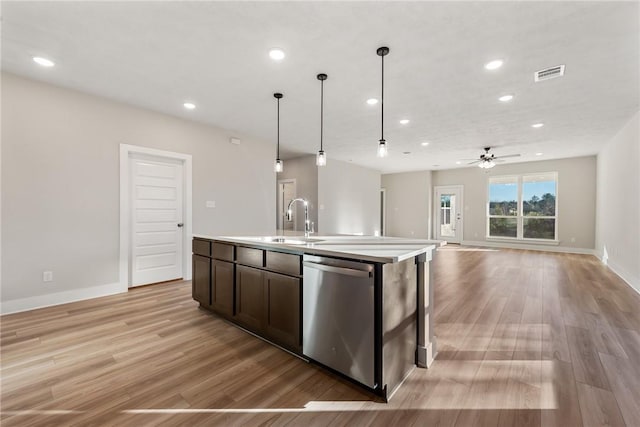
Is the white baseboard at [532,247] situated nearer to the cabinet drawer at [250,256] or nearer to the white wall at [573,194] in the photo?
the white wall at [573,194]

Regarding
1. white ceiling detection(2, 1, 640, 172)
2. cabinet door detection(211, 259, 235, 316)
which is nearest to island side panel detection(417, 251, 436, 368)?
cabinet door detection(211, 259, 235, 316)

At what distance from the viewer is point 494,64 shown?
2.83 metres

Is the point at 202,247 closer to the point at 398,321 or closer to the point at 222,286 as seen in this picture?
the point at 222,286

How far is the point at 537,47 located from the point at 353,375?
3.17m

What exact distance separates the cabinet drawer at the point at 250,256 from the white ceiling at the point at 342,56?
1.85 m

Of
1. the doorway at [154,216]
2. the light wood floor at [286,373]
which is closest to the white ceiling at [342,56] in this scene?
the doorway at [154,216]

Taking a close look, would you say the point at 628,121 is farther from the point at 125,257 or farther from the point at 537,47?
the point at 125,257

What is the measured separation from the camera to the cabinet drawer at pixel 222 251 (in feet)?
9.05

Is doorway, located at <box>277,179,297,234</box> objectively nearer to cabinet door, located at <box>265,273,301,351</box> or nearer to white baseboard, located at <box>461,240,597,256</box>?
cabinet door, located at <box>265,273,301,351</box>

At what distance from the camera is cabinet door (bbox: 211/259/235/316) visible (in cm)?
276

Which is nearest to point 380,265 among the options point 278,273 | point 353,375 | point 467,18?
point 353,375

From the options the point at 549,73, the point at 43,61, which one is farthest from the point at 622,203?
the point at 43,61

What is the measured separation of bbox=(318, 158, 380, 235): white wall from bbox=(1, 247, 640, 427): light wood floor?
436 cm

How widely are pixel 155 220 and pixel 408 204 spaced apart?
8499 millimetres
